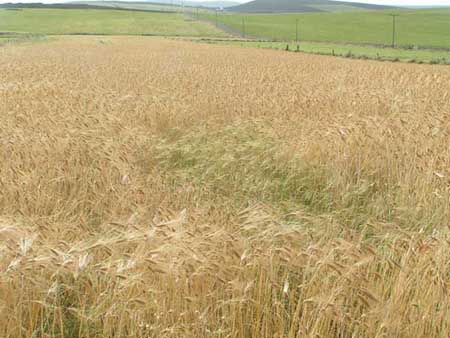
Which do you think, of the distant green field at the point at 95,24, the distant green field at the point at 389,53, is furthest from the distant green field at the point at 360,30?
the distant green field at the point at 389,53

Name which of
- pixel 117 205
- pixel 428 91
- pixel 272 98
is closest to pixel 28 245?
pixel 117 205

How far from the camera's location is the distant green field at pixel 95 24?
78.4 metres

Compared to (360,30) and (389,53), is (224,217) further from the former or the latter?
(360,30)

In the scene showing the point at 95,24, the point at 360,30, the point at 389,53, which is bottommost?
the point at 389,53

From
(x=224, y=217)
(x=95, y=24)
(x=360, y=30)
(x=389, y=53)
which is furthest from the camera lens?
(x=95, y=24)

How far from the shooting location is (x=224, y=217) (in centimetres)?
330

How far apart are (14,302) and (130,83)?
1015 cm

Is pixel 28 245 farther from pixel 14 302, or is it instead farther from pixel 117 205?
pixel 117 205

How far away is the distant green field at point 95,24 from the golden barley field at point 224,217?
72025 mm

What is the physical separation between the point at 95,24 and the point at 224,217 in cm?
9217

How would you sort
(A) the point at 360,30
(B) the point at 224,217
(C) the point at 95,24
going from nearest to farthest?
1. (B) the point at 224,217
2. (A) the point at 360,30
3. (C) the point at 95,24

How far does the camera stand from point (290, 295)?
2293mm

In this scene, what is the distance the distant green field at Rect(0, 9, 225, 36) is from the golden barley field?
72.0 metres

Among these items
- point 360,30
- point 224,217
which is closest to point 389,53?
point 224,217
